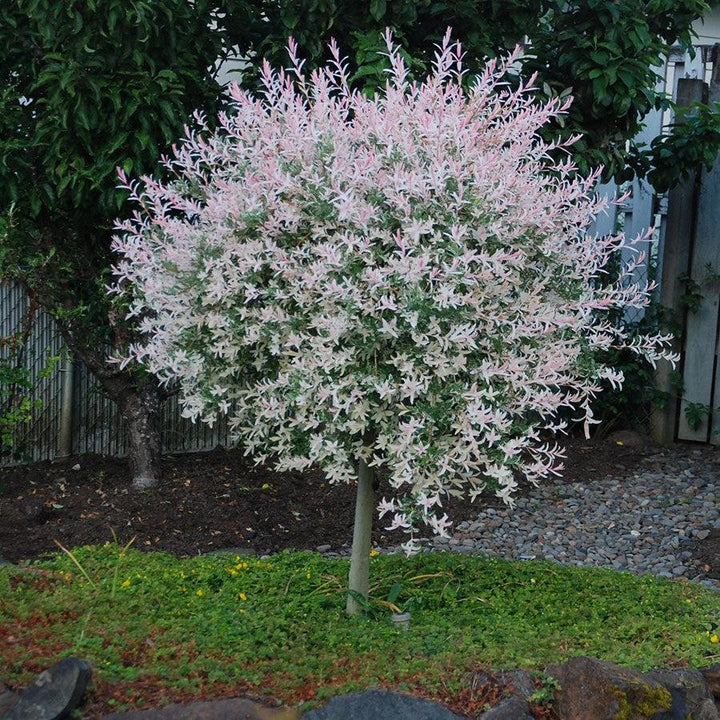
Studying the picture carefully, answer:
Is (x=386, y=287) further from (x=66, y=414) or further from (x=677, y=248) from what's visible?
(x=677, y=248)

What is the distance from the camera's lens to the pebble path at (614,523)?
5.58 metres

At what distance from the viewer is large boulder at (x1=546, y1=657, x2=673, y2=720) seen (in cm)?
315

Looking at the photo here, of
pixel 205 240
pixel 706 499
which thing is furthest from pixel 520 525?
pixel 205 240

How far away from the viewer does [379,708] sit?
308 centimetres

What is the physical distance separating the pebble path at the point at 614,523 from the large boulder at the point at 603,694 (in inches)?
80.1

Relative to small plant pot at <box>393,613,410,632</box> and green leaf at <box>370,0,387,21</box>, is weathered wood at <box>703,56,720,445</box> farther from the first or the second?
small plant pot at <box>393,613,410,632</box>

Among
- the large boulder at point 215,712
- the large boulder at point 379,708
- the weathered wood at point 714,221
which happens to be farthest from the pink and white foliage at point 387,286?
the weathered wood at point 714,221

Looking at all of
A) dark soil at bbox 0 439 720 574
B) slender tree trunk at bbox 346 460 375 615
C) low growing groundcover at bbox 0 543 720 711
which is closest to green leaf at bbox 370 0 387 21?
slender tree trunk at bbox 346 460 375 615

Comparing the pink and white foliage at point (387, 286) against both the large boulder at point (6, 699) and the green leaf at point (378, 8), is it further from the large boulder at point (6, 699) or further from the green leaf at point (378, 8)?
the green leaf at point (378, 8)

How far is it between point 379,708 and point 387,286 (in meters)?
1.33

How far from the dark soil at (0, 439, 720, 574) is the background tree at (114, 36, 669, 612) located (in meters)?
1.97

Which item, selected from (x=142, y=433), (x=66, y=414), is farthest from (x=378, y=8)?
(x=66, y=414)

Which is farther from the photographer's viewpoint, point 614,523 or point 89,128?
point 614,523

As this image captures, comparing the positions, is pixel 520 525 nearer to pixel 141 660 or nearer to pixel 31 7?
pixel 141 660
